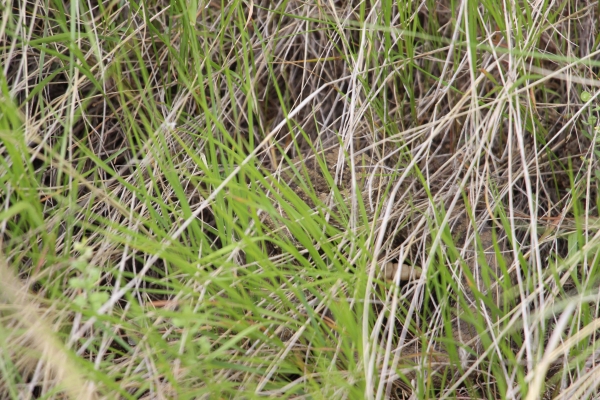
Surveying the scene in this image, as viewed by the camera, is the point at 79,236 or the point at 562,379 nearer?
the point at 562,379

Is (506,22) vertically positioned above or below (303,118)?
above

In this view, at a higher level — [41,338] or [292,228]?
[292,228]

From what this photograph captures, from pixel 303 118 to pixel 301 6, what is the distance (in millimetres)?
316

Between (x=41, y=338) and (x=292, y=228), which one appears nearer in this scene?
(x=41, y=338)

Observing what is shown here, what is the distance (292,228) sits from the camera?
1130mm

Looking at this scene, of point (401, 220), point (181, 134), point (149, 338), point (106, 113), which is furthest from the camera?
point (106, 113)

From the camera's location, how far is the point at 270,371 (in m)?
1.10

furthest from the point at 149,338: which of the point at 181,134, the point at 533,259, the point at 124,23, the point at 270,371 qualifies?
the point at 124,23

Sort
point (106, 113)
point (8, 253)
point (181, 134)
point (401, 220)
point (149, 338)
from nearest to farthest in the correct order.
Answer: point (149, 338)
point (8, 253)
point (401, 220)
point (181, 134)
point (106, 113)

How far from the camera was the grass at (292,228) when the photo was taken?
106 cm

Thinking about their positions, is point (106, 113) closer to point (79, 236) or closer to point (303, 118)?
point (79, 236)

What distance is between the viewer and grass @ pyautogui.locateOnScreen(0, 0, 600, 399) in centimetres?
106

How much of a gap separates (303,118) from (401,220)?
48cm

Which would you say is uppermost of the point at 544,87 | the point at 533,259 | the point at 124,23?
the point at 124,23
